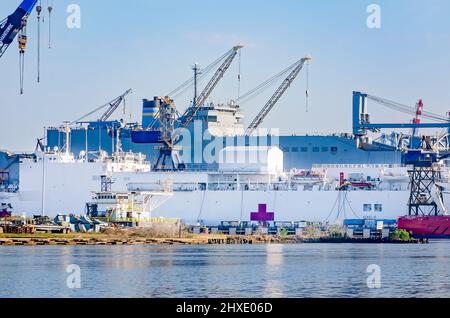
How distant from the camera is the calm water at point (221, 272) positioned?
44.1m

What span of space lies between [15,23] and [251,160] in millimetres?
31288

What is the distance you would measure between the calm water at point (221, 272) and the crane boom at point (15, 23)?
67.1 feet

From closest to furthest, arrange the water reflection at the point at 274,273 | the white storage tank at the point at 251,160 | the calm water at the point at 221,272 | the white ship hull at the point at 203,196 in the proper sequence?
the water reflection at the point at 274,273 → the calm water at the point at 221,272 → the white ship hull at the point at 203,196 → the white storage tank at the point at 251,160

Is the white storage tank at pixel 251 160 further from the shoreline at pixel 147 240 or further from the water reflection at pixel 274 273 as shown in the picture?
the water reflection at pixel 274 273

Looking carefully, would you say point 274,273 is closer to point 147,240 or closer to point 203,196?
point 147,240

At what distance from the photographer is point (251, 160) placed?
111 m

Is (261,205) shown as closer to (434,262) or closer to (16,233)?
(16,233)

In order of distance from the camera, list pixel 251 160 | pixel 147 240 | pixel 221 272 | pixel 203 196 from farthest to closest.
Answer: pixel 251 160
pixel 203 196
pixel 147 240
pixel 221 272

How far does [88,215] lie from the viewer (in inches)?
3861

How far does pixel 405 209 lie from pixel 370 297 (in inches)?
2418

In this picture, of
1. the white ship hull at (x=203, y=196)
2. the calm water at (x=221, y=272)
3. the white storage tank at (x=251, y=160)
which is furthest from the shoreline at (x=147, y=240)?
the white storage tank at (x=251, y=160)

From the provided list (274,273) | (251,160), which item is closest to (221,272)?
(274,273)
